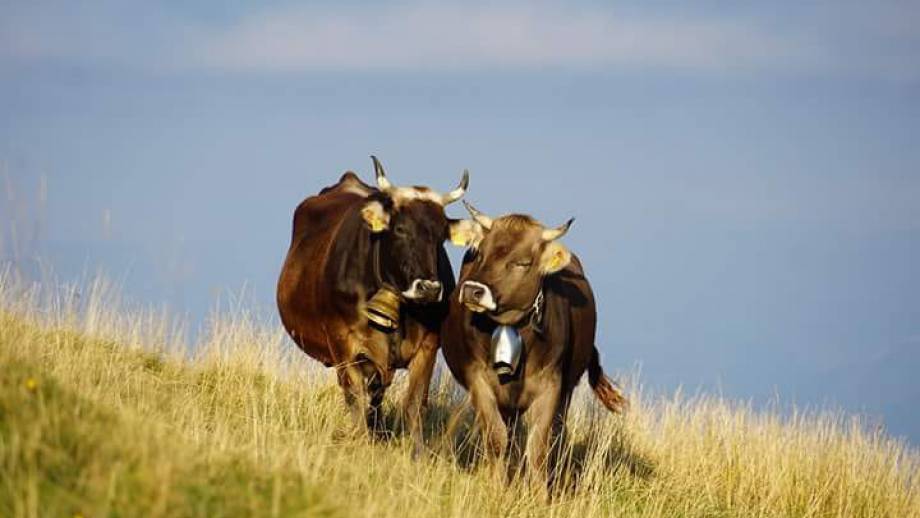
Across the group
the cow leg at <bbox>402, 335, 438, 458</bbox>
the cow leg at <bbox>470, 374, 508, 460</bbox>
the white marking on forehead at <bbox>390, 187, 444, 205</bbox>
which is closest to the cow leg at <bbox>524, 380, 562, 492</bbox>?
the cow leg at <bbox>470, 374, 508, 460</bbox>

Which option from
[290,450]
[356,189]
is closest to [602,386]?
[356,189]

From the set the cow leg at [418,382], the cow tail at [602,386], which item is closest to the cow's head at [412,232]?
the cow leg at [418,382]

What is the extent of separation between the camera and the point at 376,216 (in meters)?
10.9

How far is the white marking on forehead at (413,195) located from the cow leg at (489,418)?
1601 mm

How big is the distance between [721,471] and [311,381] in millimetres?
4381

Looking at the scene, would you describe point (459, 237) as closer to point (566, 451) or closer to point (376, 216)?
point (376, 216)

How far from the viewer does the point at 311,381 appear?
44.8 ft

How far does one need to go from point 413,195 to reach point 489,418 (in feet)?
6.59

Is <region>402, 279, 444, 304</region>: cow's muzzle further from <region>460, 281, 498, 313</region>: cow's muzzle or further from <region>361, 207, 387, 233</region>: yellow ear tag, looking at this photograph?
<region>460, 281, 498, 313</region>: cow's muzzle

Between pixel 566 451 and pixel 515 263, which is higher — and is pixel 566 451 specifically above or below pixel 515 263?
below

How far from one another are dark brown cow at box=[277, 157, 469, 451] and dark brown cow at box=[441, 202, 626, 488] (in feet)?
1.10

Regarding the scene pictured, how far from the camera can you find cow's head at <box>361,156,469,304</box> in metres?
10.7

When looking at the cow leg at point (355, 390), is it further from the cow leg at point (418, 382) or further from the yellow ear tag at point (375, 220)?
the yellow ear tag at point (375, 220)

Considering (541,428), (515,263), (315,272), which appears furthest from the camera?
(315,272)
